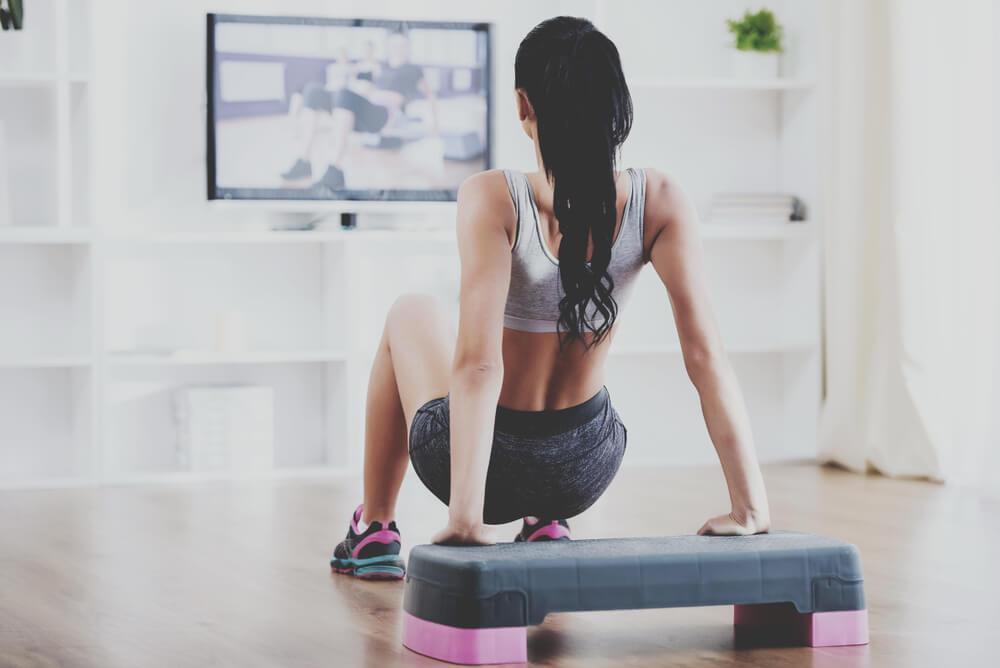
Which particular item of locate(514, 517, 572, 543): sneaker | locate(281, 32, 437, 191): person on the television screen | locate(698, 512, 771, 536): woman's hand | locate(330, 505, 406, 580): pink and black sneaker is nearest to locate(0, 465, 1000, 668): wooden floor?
locate(330, 505, 406, 580): pink and black sneaker

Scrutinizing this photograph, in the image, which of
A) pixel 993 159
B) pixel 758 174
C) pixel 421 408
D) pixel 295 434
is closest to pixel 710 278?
pixel 758 174

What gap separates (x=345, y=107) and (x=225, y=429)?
1.03 meters

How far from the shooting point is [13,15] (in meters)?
3.94

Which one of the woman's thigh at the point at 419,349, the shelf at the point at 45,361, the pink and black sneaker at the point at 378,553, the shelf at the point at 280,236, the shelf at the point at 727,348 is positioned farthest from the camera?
the shelf at the point at 727,348

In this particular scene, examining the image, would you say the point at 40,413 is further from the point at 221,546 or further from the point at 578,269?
the point at 578,269

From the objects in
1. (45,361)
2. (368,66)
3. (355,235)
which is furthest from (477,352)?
(368,66)

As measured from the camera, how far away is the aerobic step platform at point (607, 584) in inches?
72.1

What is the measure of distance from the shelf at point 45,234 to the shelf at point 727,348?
160 cm

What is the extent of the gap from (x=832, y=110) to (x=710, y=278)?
2.26 feet

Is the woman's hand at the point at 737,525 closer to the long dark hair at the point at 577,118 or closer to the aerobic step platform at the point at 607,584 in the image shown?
the aerobic step platform at the point at 607,584

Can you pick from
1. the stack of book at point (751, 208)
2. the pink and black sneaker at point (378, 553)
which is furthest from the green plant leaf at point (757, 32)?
the pink and black sneaker at point (378, 553)

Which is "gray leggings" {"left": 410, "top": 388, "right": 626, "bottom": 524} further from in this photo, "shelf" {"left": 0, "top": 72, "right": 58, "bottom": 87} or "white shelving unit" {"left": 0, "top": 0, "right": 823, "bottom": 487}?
"shelf" {"left": 0, "top": 72, "right": 58, "bottom": 87}

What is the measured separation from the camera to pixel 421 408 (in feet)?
7.13

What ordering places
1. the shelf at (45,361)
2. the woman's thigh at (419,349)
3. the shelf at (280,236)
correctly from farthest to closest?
the shelf at (280,236) < the shelf at (45,361) < the woman's thigh at (419,349)
